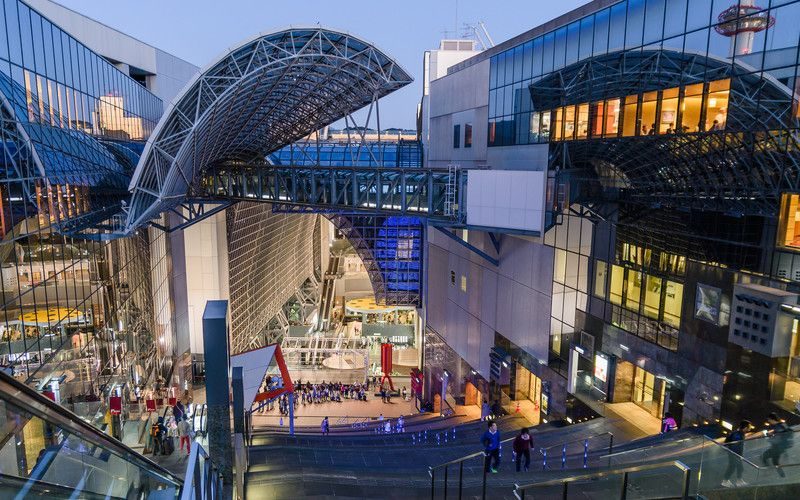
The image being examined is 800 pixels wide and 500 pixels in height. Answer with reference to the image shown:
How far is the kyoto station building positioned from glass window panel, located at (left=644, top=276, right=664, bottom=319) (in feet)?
0.24

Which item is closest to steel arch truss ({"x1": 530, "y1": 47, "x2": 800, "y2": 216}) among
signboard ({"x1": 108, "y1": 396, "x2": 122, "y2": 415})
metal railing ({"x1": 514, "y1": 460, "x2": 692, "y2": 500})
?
metal railing ({"x1": 514, "y1": 460, "x2": 692, "y2": 500})

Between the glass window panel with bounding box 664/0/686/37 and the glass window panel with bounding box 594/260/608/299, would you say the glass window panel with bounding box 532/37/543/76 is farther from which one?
the glass window panel with bounding box 594/260/608/299

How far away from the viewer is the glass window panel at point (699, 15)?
13.8 meters

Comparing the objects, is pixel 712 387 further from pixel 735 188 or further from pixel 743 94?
pixel 743 94

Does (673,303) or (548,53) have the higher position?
(548,53)

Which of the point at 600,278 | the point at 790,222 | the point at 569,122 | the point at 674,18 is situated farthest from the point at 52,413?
the point at 569,122

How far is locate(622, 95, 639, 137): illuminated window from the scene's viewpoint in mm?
16312

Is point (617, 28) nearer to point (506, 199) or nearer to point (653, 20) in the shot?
point (653, 20)

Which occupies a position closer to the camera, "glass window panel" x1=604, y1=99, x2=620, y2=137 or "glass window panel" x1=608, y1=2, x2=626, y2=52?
"glass window panel" x1=608, y1=2, x2=626, y2=52

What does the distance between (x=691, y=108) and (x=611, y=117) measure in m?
3.19

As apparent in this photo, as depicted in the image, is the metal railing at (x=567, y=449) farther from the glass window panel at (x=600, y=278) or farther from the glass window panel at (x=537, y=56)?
the glass window panel at (x=537, y=56)

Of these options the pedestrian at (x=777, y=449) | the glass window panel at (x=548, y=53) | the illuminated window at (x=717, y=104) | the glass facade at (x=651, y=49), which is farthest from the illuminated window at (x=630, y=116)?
the pedestrian at (x=777, y=449)

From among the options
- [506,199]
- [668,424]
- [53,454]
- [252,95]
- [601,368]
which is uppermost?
[252,95]

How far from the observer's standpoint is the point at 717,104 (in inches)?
531
